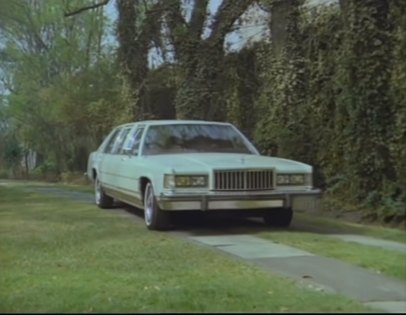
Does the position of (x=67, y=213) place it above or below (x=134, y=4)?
below

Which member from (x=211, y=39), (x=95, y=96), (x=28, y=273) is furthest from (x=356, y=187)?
(x=95, y=96)

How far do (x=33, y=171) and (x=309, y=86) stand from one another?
1176 inches

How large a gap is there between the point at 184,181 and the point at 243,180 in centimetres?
82

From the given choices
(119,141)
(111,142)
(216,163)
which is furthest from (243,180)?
(111,142)

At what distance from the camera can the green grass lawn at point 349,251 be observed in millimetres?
7781

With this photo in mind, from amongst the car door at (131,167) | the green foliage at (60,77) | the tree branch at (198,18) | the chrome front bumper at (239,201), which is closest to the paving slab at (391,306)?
the chrome front bumper at (239,201)

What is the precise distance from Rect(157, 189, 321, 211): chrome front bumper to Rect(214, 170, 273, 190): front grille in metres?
0.10

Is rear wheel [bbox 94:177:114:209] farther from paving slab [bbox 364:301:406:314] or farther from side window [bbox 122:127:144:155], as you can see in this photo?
paving slab [bbox 364:301:406:314]

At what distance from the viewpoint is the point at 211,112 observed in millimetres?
18562

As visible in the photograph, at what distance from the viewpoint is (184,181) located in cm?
1044

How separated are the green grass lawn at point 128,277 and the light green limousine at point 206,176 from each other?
2.08 feet

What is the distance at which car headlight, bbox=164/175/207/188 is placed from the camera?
34.1ft

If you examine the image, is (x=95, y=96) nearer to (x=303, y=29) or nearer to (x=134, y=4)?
(x=134, y=4)

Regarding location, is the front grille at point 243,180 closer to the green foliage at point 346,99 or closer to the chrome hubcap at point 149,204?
the chrome hubcap at point 149,204
